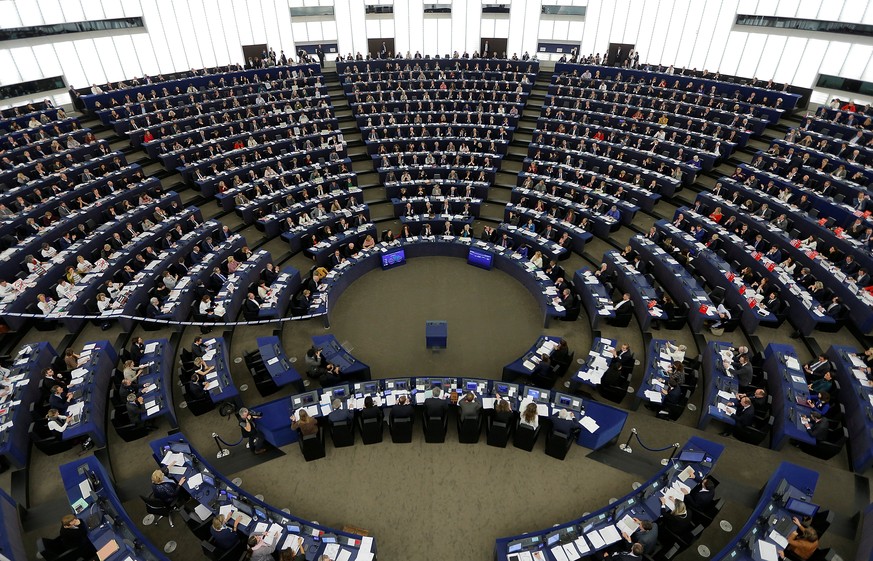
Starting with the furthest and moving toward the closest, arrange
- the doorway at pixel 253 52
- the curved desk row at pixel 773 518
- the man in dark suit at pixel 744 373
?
the doorway at pixel 253 52 < the man in dark suit at pixel 744 373 < the curved desk row at pixel 773 518

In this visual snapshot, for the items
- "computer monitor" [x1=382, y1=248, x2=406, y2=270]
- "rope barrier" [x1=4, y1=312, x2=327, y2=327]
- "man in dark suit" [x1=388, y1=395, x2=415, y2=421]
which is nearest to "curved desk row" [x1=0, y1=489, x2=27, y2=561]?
"rope barrier" [x1=4, y1=312, x2=327, y2=327]

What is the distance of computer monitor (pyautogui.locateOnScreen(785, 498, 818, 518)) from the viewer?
862 centimetres

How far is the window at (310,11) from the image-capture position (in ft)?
117

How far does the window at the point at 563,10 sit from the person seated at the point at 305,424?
35.7 m

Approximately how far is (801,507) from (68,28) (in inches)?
1517

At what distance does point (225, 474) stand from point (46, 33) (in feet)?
96.0

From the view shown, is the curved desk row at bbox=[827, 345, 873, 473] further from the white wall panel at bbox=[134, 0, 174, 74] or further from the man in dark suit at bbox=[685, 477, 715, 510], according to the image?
the white wall panel at bbox=[134, 0, 174, 74]

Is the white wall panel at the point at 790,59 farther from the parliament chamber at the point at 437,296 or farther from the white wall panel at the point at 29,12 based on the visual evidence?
the white wall panel at the point at 29,12

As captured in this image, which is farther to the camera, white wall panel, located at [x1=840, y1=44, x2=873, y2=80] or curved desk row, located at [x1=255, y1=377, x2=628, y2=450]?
white wall panel, located at [x1=840, y1=44, x2=873, y2=80]

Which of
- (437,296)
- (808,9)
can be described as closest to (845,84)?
(808,9)

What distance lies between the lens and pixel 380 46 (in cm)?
3766

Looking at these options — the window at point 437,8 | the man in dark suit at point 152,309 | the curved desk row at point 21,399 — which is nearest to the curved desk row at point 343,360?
the man in dark suit at point 152,309

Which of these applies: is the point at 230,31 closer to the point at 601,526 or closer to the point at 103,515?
the point at 103,515

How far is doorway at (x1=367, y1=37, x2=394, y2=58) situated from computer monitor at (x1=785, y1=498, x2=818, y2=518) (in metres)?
37.4
